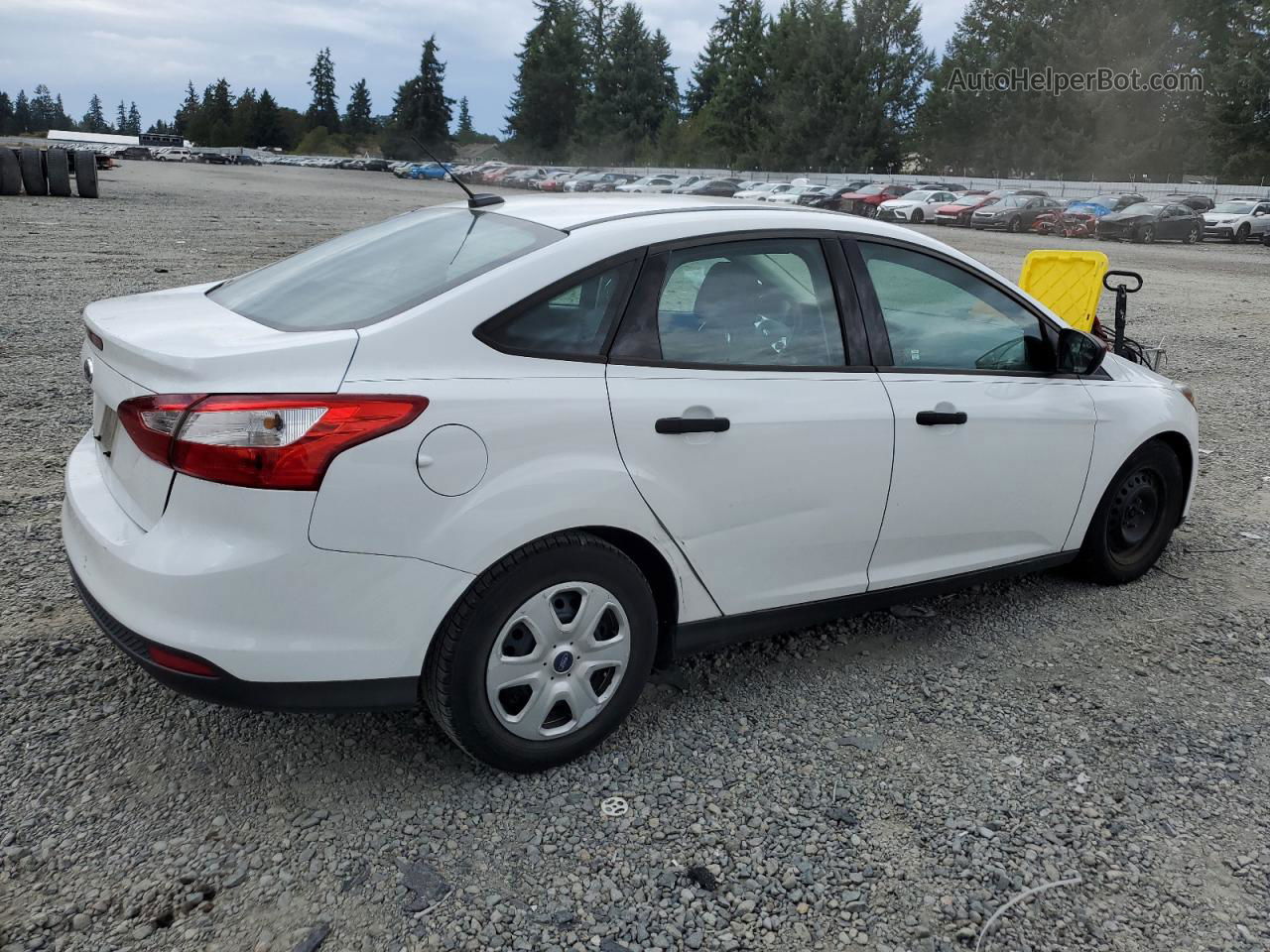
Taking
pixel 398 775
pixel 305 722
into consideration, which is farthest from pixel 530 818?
pixel 305 722

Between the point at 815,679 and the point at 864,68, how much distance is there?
8012 centimetres

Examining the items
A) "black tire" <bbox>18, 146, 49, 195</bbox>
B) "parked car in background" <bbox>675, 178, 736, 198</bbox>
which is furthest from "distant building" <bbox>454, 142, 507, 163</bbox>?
"black tire" <bbox>18, 146, 49, 195</bbox>

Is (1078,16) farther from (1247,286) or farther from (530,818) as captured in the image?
(530,818)

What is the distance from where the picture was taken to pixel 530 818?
2.94 m

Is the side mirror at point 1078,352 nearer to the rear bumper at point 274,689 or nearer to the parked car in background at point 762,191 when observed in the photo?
the rear bumper at point 274,689

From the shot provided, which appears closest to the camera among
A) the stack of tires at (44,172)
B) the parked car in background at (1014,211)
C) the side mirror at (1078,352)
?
the side mirror at (1078,352)

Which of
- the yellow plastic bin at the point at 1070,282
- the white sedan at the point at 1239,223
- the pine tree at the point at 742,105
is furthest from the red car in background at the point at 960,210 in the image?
the pine tree at the point at 742,105

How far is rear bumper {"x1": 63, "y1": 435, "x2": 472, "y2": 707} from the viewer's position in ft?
8.45

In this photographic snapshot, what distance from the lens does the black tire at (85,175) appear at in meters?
28.4

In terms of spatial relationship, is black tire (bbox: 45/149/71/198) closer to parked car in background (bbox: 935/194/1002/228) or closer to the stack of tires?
the stack of tires

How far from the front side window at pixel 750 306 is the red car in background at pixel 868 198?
40.5 meters

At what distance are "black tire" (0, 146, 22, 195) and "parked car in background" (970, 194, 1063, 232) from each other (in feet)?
94.1

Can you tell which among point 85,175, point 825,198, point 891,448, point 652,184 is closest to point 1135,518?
point 891,448

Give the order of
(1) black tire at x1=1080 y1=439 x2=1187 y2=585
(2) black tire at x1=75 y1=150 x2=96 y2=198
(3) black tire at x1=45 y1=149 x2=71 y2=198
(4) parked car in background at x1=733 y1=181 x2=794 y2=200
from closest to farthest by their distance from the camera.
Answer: (1) black tire at x1=1080 y1=439 x2=1187 y2=585
(3) black tire at x1=45 y1=149 x2=71 y2=198
(2) black tire at x1=75 y1=150 x2=96 y2=198
(4) parked car in background at x1=733 y1=181 x2=794 y2=200
